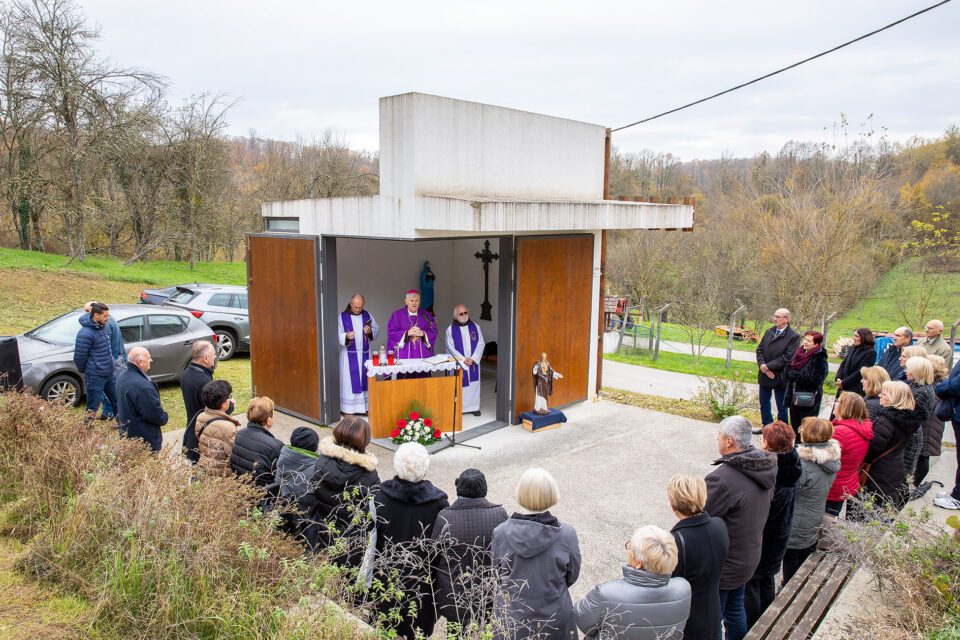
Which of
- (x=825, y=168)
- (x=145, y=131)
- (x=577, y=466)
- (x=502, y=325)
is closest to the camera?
(x=577, y=466)

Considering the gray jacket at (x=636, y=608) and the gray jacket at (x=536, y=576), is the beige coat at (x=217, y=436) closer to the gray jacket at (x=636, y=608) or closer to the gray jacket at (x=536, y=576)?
the gray jacket at (x=536, y=576)

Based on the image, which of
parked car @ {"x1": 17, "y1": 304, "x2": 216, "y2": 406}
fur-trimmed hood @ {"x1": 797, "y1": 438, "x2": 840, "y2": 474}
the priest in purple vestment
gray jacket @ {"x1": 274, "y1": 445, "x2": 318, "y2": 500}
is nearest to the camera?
gray jacket @ {"x1": 274, "y1": 445, "x2": 318, "y2": 500}

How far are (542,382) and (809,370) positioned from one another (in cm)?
327

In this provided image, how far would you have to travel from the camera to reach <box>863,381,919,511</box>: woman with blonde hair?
4.97m

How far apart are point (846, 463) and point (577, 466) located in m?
3.17

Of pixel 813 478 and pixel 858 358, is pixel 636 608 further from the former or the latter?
pixel 858 358

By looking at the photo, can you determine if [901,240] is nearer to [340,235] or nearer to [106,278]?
[340,235]

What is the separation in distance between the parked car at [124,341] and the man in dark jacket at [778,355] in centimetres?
752

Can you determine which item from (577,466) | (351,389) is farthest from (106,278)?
(577,466)

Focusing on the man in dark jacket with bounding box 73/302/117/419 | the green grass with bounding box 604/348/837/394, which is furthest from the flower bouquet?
the green grass with bounding box 604/348/837/394

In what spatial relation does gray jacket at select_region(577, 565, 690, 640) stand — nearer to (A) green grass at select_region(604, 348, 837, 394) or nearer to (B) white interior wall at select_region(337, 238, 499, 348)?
(B) white interior wall at select_region(337, 238, 499, 348)

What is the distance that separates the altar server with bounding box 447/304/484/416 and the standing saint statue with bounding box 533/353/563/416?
92 cm

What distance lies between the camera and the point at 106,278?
20.1 meters

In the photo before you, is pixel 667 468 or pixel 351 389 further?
pixel 351 389
